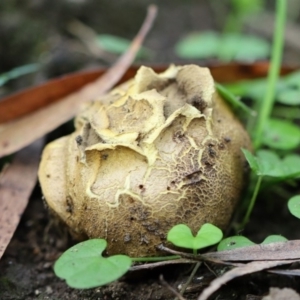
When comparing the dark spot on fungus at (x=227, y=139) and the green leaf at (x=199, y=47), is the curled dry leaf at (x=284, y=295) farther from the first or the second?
the green leaf at (x=199, y=47)

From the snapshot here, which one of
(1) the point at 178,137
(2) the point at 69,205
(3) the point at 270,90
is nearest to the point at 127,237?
(2) the point at 69,205

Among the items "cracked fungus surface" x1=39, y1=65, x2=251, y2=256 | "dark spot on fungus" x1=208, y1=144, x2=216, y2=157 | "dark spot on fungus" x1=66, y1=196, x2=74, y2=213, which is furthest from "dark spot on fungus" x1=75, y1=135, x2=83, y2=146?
"dark spot on fungus" x1=208, y1=144, x2=216, y2=157

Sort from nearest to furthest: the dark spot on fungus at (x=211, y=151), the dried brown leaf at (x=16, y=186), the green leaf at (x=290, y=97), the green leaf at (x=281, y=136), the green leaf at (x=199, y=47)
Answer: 1. the dark spot on fungus at (x=211, y=151)
2. the dried brown leaf at (x=16, y=186)
3. the green leaf at (x=281, y=136)
4. the green leaf at (x=290, y=97)
5. the green leaf at (x=199, y=47)

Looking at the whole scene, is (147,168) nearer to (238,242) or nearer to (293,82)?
(238,242)

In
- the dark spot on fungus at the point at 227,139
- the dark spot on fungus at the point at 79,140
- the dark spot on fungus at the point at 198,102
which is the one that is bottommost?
the dark spot on fungus at the point at 227,139

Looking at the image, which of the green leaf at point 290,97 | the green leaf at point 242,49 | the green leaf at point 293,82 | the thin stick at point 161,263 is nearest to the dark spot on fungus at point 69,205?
the thin stick at point 161,263

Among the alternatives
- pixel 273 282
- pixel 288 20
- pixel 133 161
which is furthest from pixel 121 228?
pixel 288 20
